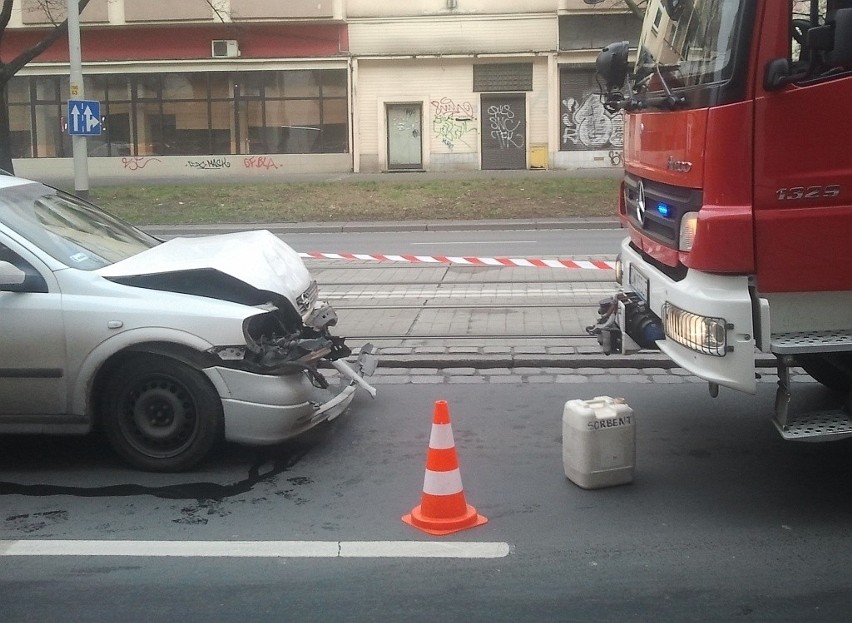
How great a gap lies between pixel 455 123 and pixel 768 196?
88.4ft

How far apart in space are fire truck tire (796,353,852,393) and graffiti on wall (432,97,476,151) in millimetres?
25575

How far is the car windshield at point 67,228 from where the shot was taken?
5.85 m

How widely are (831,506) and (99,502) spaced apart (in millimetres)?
3841

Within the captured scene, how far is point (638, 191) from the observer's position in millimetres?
5895

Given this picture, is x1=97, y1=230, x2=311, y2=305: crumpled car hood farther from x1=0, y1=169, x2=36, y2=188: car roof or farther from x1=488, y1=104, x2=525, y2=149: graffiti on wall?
x1=488, y1=104, x2=525, y2=149: graffiti on wall

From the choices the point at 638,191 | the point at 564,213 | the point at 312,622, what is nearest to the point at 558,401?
the point at 638,191

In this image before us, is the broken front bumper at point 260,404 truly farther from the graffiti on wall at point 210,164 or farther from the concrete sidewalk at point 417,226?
the graffiti on wall at point 210,164

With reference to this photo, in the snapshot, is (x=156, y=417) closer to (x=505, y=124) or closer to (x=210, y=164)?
(x=505, y=124)

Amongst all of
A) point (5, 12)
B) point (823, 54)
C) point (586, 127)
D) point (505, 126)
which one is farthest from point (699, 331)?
point (505, 126)

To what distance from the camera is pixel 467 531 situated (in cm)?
489

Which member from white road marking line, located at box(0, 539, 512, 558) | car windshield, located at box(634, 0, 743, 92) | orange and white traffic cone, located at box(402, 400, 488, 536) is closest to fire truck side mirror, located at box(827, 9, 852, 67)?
car windshield, located at box(634, 0, 743, 92)

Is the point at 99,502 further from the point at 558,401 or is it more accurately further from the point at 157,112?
the point at 157,112

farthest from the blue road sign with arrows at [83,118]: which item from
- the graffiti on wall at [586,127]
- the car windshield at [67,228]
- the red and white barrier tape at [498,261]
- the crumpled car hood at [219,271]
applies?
the graffiti on wall at [586,127]

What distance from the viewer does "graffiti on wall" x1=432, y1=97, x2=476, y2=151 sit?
31.0 m
